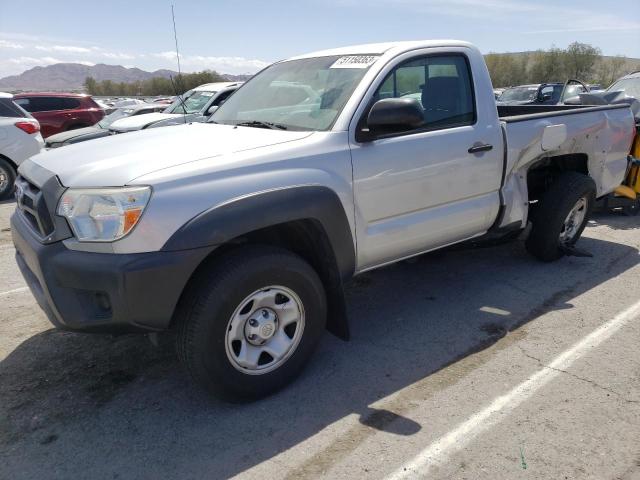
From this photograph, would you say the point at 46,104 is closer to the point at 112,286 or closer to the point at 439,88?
the point at 439,88

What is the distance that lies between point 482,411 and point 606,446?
1.93ft

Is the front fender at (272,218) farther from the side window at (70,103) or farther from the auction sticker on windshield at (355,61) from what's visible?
the side window at (70,103)

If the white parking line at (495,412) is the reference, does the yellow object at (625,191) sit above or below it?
above

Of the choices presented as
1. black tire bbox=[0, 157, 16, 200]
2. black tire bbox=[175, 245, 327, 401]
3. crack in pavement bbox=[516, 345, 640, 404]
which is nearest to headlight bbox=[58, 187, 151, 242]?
black tire bbox=[175, 245, 327, 401]

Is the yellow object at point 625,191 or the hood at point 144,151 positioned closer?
the hood at point 144,151

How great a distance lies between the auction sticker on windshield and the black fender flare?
1010 millimetres

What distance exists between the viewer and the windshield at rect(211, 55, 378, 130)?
129 inches

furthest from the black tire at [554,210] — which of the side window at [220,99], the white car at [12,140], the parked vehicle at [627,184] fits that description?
the white car at [12,140]

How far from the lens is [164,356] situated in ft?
11.3

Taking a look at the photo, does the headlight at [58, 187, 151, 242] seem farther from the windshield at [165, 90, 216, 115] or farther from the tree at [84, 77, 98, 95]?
the tree at [84, 77, 98, 95]

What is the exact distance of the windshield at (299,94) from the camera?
129 inches

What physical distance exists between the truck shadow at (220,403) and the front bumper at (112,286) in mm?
586

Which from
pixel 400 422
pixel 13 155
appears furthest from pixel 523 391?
pixel 13 155

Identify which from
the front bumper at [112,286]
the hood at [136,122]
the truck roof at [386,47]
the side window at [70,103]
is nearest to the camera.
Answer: the front bumper at [112,286]
